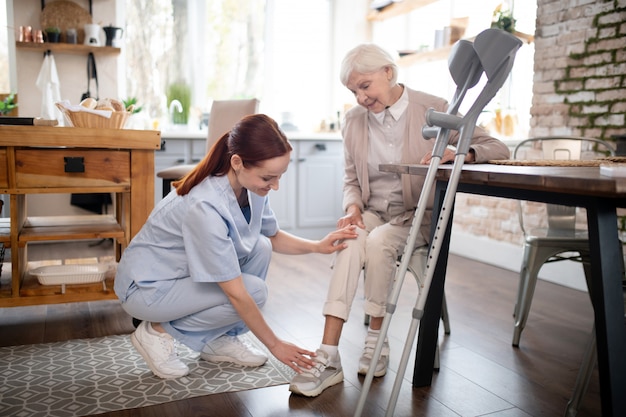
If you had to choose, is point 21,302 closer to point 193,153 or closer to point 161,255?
point 161,255

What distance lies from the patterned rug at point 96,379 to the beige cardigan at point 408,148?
70 cm

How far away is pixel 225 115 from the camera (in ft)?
12.3

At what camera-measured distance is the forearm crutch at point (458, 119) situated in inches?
52.0

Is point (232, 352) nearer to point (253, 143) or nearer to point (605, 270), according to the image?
point (253, 143)

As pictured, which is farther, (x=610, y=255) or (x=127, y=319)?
(x=127, y=319)

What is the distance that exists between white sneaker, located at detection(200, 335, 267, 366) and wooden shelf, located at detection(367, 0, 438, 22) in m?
3.53

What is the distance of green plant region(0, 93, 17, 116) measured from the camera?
4062 millimetres

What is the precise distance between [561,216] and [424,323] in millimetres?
1029

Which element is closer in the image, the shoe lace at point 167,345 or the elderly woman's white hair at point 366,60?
the shoe lace at point 167,345

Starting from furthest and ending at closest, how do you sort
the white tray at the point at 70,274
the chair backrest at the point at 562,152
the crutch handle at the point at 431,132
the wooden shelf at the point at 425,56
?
1. the wooden shelf at the point at 425,56
2. the chair backrest at the point at 562,152
3. the white tray at the point at 70,274
4. the crutch handle at the point at 431,132

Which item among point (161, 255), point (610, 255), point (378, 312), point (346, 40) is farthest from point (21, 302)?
point (346, 40)

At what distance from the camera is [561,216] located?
2.51 metres

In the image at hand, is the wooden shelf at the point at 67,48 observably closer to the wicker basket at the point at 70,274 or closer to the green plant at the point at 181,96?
the green plant at the point at 181,96

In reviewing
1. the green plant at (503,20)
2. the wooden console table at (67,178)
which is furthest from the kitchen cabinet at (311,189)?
the wooden console table at (67,178)
